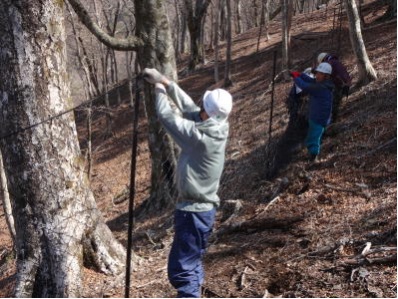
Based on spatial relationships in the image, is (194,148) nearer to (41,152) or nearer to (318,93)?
(41,152)

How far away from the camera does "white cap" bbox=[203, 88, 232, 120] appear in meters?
3.47

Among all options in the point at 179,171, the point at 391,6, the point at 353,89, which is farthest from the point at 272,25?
the point at 179,171

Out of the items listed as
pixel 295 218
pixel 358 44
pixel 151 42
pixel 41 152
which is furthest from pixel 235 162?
pixel 41 152

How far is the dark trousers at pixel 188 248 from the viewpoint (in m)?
3.70

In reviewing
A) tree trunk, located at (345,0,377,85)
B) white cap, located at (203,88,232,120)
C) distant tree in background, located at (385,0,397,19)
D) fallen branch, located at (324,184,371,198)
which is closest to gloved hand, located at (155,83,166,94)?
white cap, located at (203,88,232,120)

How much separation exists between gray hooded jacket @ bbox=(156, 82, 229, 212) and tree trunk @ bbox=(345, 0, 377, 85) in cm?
716

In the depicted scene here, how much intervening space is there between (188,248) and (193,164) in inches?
25.4

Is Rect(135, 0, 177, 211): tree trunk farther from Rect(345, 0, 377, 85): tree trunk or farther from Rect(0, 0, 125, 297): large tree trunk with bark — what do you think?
Rect(345, 0, 377, 85): tree trunk

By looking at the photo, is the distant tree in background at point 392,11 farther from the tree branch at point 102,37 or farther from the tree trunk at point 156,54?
the tree branch at point 102,37

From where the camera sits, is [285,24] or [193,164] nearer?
[193,164]

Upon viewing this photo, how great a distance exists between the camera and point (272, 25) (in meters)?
30.5

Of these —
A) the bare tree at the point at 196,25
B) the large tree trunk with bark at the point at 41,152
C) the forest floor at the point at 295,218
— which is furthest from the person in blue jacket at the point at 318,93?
the bare tree at the point at 196,25

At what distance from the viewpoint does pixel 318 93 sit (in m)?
7.01

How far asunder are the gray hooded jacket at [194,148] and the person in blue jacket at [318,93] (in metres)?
3.48
